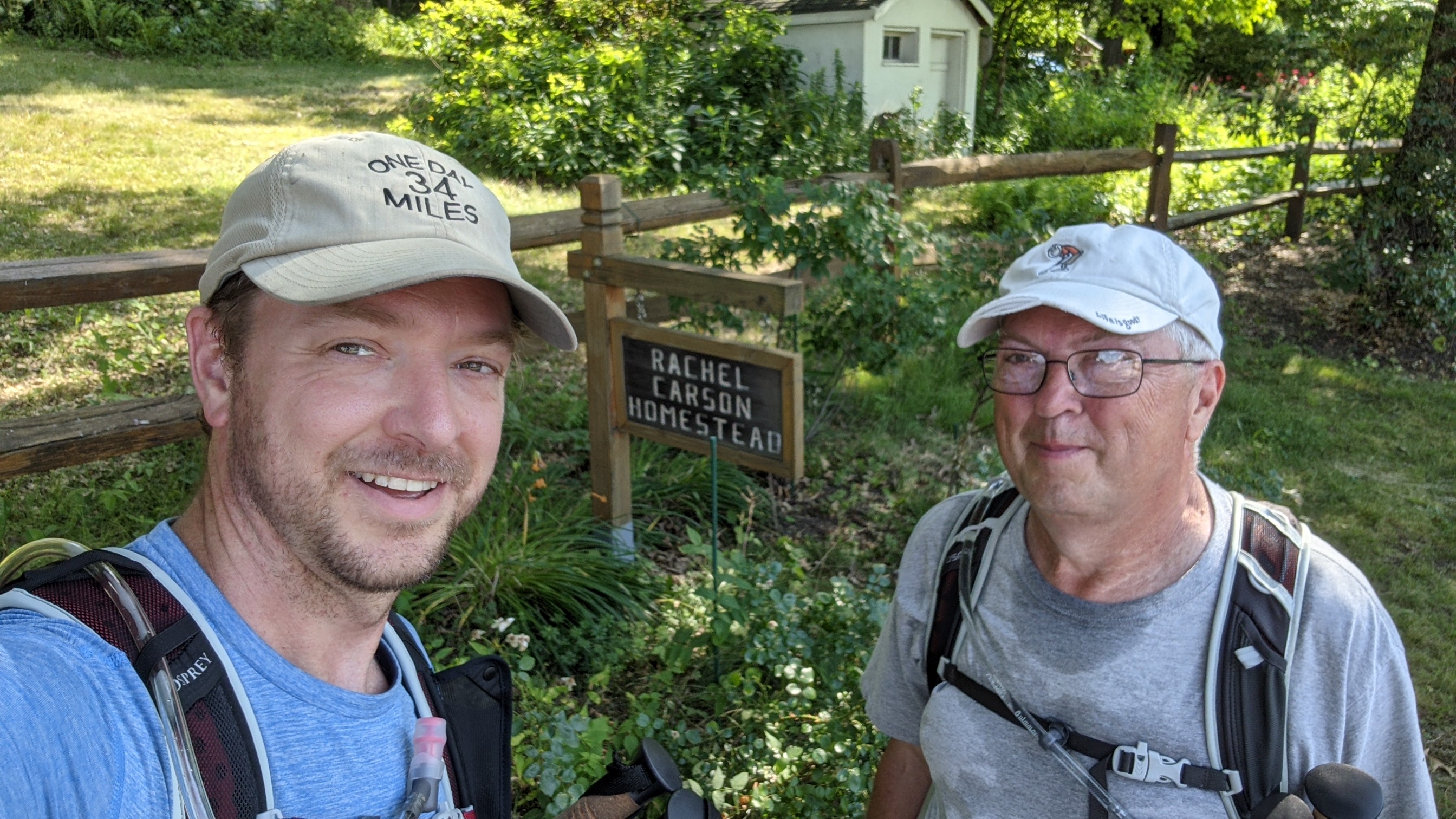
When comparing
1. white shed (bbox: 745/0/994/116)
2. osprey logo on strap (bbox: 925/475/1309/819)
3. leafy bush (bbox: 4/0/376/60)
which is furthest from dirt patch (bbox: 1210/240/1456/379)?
leafy bush (bbox: 4/0/376/60)

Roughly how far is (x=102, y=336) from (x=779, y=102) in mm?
8517

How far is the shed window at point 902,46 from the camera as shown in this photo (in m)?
15.9

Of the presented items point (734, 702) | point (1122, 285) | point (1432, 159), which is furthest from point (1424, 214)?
point (1122, 285)

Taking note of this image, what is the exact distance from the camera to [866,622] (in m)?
3.52

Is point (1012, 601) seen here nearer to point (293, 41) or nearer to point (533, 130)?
point (533, 130)

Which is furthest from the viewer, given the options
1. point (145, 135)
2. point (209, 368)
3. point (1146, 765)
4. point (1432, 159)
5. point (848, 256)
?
point (145, 135)

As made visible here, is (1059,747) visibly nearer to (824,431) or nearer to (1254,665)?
(1254,665)

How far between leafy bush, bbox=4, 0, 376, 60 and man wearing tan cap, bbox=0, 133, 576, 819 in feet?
54.2

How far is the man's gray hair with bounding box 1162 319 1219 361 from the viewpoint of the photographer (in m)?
1.90

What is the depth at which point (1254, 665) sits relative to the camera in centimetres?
173

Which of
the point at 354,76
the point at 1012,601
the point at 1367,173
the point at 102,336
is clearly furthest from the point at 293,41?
the point at 1012,601

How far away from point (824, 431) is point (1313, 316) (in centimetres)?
575

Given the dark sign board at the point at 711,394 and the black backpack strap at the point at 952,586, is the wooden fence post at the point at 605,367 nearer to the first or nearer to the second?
the dark sign board at the point at 711,394

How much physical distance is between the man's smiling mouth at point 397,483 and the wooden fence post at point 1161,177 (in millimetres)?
9241
